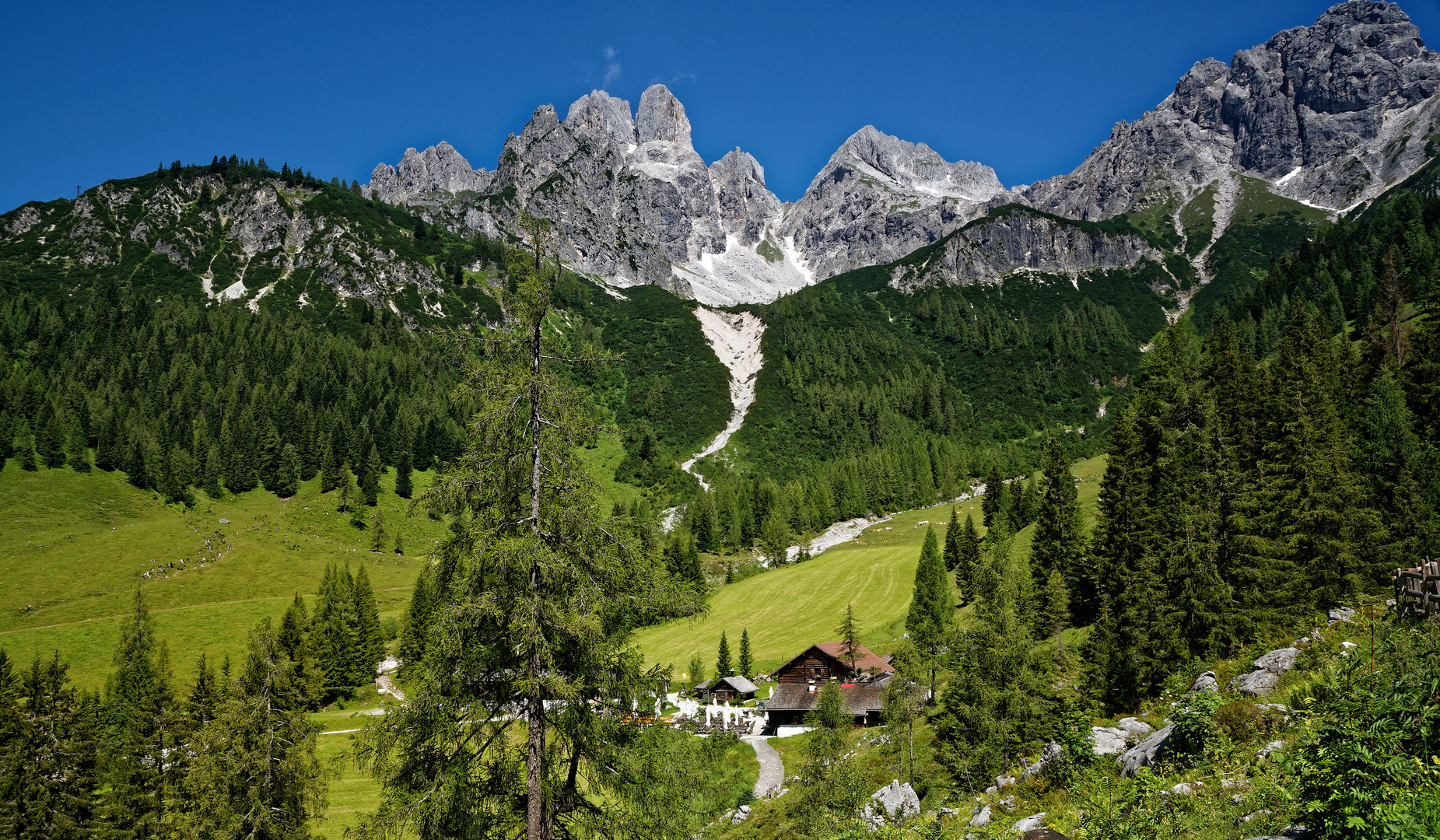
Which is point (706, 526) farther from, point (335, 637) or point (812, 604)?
point (335, 637)

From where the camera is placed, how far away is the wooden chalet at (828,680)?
179ft

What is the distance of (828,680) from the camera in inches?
2158

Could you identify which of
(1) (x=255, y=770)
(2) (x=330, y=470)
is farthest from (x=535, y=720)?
(2) (x=330, y=470)

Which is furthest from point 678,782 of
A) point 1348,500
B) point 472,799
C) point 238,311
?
point 238,311

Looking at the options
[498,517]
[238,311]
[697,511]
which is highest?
[238,311]

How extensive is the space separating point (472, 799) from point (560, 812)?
4.98ft

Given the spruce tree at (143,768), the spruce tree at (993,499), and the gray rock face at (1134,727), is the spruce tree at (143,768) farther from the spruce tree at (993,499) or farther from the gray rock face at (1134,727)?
the spruce tree at (993,499)

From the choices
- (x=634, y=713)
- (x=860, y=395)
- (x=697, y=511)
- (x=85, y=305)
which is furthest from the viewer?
(x=860, y=395)

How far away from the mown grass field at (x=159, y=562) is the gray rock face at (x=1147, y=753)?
5668 centimetres

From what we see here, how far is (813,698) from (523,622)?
51.5 meters

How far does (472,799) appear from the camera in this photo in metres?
11.0

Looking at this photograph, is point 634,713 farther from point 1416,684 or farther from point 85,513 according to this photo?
point 85,513

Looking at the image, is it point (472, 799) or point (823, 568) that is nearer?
point (472, 799)

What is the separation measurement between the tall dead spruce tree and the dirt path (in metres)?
31.7
